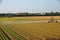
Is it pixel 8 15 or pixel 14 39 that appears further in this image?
pixel 8 15

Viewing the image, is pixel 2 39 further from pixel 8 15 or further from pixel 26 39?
pixel 8 15

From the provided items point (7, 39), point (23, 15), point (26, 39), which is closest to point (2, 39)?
point (7, 39)

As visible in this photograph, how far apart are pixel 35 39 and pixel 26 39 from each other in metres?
0.35

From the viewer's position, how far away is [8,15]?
34.1 metres

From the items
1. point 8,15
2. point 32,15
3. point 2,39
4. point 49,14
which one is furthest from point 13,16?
point 2,39

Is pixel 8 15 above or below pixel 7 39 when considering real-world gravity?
below

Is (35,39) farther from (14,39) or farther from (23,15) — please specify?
(23,15)

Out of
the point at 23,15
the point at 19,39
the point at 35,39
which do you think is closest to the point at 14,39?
the point at 19,39

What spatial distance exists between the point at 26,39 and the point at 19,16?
25.1 metres

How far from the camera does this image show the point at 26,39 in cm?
823

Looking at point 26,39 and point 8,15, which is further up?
point 26,39

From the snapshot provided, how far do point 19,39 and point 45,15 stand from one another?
25.7m

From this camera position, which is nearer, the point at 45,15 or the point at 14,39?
the point at 14,39

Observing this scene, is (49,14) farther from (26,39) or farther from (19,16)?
(26,39)
